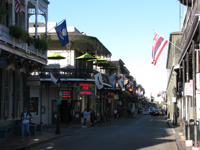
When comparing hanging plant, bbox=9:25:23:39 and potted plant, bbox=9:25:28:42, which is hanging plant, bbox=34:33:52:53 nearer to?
potted plant, bbox=9:25:28:42

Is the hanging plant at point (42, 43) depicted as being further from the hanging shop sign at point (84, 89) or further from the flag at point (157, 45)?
the hanging shop sign at point (84, 89)

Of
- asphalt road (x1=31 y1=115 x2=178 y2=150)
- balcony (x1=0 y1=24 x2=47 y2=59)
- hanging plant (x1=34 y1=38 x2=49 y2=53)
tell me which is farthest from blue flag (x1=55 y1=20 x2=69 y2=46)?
asphalt road (x1=31 y1=115 x2=178 y2=150)

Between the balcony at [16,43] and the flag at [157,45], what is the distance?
24.5 feet

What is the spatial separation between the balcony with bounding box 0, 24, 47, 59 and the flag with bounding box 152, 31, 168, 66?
7469mm

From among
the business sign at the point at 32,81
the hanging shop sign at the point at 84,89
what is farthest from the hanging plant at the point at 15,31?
the hanging shop sign at the point at 84,89

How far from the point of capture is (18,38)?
16578 mm

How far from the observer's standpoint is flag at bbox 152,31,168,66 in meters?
19.1

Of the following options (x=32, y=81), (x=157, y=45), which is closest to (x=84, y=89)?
(x=32, y=81)

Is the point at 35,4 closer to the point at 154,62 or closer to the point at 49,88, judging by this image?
the point at 154,62

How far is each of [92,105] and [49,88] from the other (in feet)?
27.2

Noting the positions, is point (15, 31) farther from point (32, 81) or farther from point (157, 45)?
point (157, 45)

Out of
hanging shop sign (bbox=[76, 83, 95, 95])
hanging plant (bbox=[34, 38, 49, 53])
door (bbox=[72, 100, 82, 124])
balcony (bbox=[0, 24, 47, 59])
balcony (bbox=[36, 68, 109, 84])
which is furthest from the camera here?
door (bbox=[72, 100, 82, 124])

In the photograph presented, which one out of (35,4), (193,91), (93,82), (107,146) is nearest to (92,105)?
(93,82)

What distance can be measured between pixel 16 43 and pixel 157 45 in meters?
8.64
